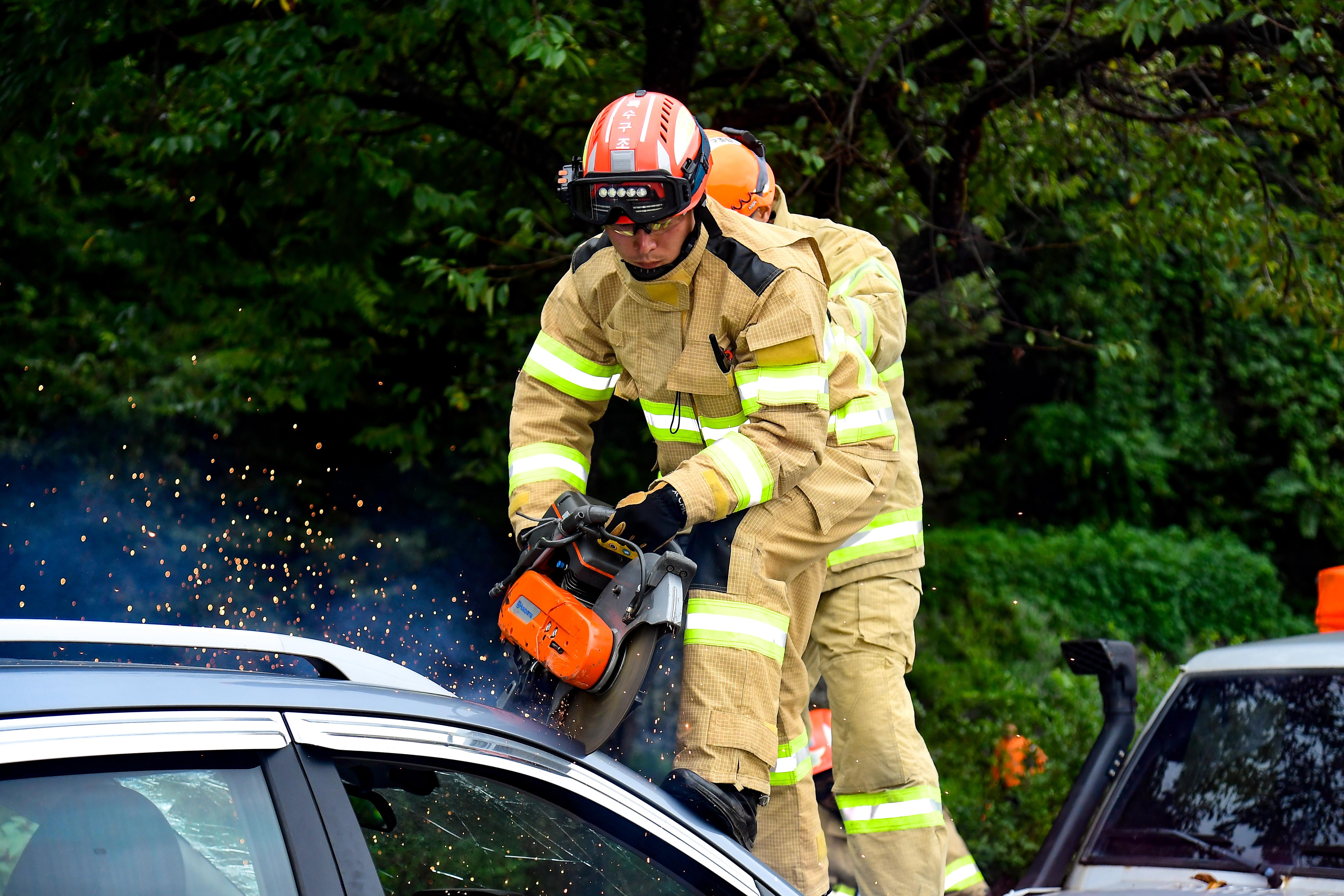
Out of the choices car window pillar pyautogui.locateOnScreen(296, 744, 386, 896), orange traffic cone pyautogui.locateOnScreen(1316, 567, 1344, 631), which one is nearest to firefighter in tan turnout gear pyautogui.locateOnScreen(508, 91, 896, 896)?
car window pillar pyautogui.locateOnScreen(296, 744, 386, 896)

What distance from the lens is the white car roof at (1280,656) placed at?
→ 342 centimetres

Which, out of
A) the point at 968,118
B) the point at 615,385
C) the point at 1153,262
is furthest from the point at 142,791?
the point at 1153,262

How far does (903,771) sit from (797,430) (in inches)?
44.1

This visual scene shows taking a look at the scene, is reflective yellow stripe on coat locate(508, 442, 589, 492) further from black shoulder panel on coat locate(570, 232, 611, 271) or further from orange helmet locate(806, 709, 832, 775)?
orange helmet locate(806, 709, 832, 775)

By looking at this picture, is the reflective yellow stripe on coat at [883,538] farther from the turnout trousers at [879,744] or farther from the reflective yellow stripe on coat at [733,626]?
the reflective yellow stripe on coat at [733,626]

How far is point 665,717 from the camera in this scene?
3.06 meters

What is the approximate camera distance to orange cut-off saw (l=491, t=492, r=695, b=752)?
2.46m

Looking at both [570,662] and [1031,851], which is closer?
[570,662]

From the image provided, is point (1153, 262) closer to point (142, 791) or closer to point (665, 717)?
point (665, 717)

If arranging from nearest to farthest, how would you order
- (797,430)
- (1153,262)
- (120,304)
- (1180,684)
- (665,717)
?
(797,430) → (665,717) → (1180,684) → (120,304) → (1153,262)

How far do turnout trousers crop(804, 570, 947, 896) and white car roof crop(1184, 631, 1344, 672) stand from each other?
849 mm

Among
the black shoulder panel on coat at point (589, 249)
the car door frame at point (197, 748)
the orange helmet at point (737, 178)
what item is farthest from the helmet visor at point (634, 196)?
the car door frame at point (197, 748)

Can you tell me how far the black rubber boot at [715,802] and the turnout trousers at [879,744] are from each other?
2.65 ft

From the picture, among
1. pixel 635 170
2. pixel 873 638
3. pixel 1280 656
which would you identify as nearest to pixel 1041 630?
pixel 1280 656
